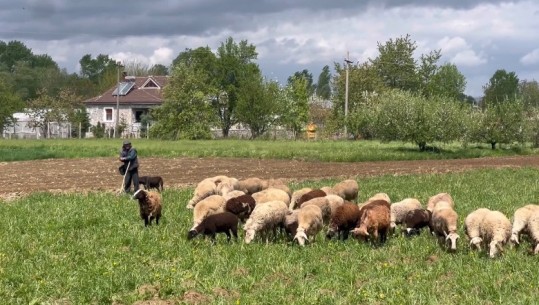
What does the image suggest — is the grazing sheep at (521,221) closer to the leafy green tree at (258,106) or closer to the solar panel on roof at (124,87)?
the leafy green tree at (258,106)

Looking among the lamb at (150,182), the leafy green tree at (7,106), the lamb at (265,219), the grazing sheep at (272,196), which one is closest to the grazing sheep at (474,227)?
the lamb at (265,219)

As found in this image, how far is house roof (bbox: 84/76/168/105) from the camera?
81875 mm

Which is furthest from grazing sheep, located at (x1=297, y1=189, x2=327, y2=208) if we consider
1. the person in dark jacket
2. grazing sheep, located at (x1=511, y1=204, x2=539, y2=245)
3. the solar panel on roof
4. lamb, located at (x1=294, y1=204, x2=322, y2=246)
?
the solar panel on roof

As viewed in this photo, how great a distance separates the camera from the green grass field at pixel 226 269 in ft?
30.4

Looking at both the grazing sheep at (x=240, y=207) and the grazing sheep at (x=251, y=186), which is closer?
the grazing sheep at (x=240, y=207)

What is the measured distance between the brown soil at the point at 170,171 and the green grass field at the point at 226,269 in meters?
9.63

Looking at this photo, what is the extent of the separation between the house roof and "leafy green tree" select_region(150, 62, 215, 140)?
34.2 ft

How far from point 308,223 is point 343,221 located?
829 millimetres

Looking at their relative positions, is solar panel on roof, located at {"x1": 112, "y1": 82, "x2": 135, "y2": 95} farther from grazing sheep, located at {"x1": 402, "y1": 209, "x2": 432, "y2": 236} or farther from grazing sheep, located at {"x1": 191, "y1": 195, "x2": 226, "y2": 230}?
grazing sheep, located at {"x1": 402, "y1": 209, "x2": 432, "y2": 236}

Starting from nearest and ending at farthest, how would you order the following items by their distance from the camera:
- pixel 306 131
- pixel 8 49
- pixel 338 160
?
pixel 338 160 → pixel 306 131 → pixel 8 49

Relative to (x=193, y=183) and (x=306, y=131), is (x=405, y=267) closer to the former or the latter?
(x=193, y=183)

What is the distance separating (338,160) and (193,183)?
14.7m

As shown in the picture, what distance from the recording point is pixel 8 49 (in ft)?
584

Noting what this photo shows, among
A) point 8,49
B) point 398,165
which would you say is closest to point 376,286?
point 398,165
